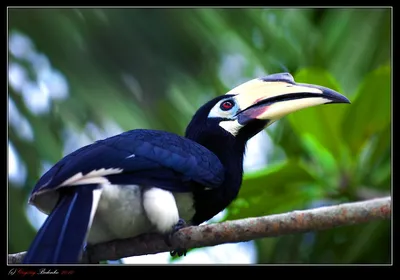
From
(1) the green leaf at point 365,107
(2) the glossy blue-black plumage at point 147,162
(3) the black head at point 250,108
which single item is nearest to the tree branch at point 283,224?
(2) the glossy blue-black plumage at point 147,162

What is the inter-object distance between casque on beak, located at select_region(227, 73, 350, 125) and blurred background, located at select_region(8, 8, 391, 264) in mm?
180

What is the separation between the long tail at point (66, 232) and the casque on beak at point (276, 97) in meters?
0.70

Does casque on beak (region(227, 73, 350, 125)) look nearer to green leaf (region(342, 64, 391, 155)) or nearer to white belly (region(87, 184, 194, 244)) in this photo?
green leaf (region(342, 64, 391, 155))

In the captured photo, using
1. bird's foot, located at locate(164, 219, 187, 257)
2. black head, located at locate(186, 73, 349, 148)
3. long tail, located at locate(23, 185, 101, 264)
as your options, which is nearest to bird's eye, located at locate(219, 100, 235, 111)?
black head, located at locate(186, 73, 349, 148)

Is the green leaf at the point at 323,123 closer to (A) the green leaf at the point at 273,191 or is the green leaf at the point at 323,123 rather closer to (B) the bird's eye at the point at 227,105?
(A) the green leaf at the point at 273,191

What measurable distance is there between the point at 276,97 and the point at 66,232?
891 mm

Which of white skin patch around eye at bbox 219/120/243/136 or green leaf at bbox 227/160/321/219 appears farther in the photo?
green leaf at bbox 227/160/321/219

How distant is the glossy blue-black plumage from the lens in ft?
7.07

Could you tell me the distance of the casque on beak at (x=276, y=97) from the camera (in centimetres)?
250

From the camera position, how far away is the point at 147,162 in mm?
2248

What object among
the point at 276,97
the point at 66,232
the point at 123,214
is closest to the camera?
the point at 66,232

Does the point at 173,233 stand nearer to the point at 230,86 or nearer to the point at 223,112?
the point at 223,112

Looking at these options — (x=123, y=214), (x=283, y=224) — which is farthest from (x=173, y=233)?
(x=283, y=224)
